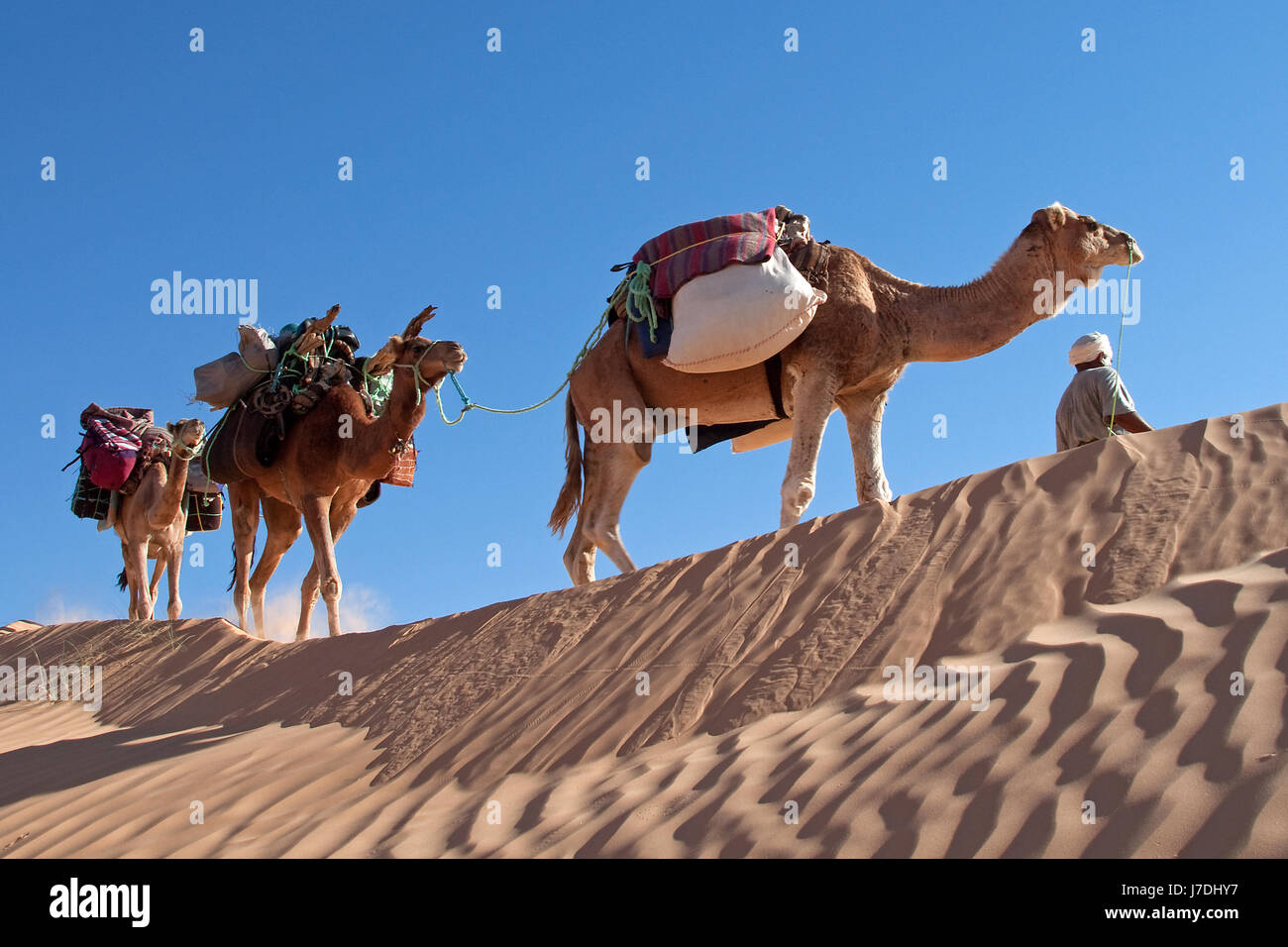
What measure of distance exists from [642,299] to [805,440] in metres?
1.57

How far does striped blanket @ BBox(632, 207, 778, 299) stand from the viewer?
902 centimetres

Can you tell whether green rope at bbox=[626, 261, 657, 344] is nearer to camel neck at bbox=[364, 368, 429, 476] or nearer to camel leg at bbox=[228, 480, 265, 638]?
camel neck at bbox=[364, 368, 429, 476]

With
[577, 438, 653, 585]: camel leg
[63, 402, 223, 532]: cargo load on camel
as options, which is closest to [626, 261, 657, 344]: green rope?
[577, 438, 653, 585]: camel leg

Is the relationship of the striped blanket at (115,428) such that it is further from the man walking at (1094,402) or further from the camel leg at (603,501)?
the man walking at (1094,402)

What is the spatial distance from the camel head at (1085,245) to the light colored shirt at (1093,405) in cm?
119

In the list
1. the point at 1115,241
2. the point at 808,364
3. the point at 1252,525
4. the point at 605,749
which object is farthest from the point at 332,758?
the point at 1115,241

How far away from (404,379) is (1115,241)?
19.2ft

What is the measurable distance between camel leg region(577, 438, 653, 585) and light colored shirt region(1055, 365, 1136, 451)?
9.51ft

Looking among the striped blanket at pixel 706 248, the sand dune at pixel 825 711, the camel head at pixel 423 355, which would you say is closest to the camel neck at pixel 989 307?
the striped blanket at pixel 706 248

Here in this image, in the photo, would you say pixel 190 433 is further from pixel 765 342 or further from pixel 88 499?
pixel 765 342

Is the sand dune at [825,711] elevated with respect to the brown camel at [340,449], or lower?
Answer: lower

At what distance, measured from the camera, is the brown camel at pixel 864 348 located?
30.2 ft

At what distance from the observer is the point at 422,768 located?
6711 mm
